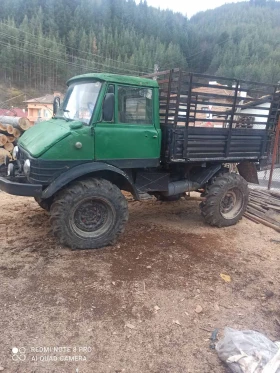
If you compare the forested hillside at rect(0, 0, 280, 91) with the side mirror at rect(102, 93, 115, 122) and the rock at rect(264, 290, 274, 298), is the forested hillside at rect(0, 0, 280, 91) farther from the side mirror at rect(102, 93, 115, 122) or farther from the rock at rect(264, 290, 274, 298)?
the rock at rect(264, 290, 274, 298)

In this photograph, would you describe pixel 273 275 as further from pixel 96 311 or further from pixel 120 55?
pixel 120 55

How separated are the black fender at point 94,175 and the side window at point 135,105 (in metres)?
0.73

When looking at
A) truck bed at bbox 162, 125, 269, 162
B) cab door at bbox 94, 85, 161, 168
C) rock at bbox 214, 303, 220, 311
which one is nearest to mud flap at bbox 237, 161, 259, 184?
truck bed at bbox 162, 125, 269, 162

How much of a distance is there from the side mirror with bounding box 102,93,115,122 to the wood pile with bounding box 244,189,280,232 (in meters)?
3.65

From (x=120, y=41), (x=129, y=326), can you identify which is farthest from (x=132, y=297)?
(x=120, y=41)

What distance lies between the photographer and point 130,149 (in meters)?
4.90

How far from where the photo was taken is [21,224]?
18.2 feet

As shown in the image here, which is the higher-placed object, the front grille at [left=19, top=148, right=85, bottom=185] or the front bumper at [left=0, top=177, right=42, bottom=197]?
the front grille at [left=19, top=148, right=85, bottom=185]

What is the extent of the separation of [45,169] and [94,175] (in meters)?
0.77

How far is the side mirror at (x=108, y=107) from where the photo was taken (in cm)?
452

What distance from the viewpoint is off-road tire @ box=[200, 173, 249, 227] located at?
5844 millimetres

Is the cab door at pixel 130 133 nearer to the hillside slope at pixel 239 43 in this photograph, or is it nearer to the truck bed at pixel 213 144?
the truck bed at pixel 213 144

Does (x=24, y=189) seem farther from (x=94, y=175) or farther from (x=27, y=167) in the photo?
(x=94, y=175)

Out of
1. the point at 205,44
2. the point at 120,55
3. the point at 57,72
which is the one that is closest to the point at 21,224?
the point at 57,72
